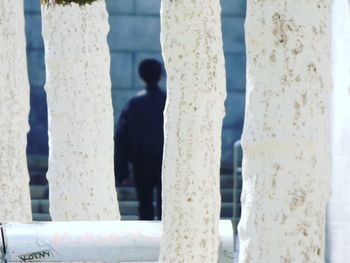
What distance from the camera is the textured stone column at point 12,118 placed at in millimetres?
10297

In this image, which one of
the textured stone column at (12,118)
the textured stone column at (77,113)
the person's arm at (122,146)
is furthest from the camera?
the person's arm at (122,146)

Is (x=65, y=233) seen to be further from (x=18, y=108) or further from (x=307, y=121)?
(x=307, y=121)

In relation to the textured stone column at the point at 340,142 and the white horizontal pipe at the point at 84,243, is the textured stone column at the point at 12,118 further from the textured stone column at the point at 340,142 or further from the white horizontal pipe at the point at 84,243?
the textured stone column at the point at 340,142

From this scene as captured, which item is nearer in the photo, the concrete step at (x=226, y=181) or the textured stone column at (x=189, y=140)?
the textured stone column at (x=189, y=140)

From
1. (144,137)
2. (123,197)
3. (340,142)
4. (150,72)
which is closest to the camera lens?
(340,142)

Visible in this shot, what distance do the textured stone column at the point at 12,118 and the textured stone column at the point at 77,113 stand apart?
9.2 inches

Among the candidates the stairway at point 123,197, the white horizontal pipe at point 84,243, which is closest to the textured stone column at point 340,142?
the white horizontal pipe at point 84,243

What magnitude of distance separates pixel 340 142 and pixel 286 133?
3544 mm

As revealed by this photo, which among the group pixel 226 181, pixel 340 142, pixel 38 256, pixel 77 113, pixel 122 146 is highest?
pixel 77 113

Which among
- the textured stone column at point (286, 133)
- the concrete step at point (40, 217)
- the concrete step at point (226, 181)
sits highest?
the textured stone column at point (286, 133)

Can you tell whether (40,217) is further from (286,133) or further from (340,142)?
(286,133)

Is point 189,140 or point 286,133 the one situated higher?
point 286,133

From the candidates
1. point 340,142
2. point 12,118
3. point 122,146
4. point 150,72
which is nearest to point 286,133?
point 340,142

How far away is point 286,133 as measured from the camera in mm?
6457
